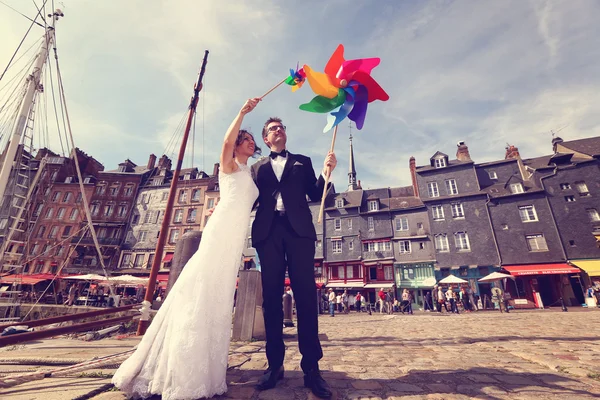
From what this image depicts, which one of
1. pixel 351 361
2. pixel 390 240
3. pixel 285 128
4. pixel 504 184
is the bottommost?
pixel 351 361

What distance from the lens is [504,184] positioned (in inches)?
Answer: 1004

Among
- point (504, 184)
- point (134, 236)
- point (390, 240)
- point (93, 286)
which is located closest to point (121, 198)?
point (134, 236)

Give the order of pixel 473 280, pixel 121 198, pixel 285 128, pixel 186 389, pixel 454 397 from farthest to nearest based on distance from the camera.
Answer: pixel 121 198 → pixel 473 280 → pixel 285 128 → pixel 454 397 → pixel 186 389

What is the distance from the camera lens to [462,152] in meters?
28.1

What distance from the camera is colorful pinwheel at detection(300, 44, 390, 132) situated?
9.49 ft

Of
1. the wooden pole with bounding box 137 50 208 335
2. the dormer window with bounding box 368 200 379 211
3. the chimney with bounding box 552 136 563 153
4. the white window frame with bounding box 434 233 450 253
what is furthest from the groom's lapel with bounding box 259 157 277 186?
the chimney with bounding box 552 136 563 153

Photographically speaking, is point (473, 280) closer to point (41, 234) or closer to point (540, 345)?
point (540, 345)

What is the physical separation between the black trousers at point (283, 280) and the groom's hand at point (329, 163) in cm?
68

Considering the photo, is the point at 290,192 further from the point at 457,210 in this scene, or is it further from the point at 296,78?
the point at 457,210

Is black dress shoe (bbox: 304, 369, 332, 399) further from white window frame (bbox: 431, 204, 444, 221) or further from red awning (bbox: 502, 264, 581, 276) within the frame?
white window frame (bbox: 431, 204, 444, 221)

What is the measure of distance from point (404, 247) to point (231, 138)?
27.5 m

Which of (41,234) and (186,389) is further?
(41,234)

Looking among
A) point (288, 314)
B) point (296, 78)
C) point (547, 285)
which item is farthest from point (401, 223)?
point (296, 78)

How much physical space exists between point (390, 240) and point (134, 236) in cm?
3000
